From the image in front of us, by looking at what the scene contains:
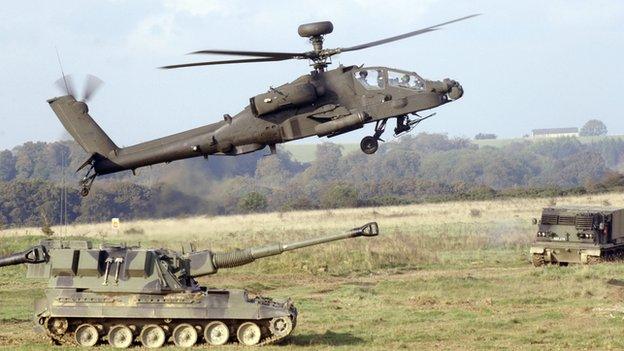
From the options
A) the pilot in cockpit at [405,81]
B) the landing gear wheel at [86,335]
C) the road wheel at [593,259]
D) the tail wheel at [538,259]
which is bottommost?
the landing gear wheel at [86,335]

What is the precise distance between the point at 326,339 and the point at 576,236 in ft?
55.1

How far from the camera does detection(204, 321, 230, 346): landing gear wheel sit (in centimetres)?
2303

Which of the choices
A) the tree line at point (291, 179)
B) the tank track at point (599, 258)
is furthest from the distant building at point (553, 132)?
the tank track at point (599, 258)

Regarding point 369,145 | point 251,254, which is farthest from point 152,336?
point 369,145

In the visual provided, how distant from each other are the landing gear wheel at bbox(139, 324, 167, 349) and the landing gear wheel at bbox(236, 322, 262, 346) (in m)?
1.43

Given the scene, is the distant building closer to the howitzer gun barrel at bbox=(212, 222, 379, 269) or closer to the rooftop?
A: the rooftop

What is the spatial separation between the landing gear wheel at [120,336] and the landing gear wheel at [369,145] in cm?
587

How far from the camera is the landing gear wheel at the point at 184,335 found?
23.1 metres

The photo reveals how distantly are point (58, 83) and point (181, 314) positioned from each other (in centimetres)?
718

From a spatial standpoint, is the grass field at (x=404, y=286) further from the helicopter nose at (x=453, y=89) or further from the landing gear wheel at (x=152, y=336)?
the helicopter nose at (x=453, y=89)

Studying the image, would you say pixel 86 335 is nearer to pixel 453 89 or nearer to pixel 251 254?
pixel 251 254

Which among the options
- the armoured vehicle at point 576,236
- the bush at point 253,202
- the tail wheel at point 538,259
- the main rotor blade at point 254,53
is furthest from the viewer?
the bush at point 253,202

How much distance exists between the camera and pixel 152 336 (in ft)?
76.2

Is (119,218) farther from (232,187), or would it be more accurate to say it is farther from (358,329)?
(358,329)
